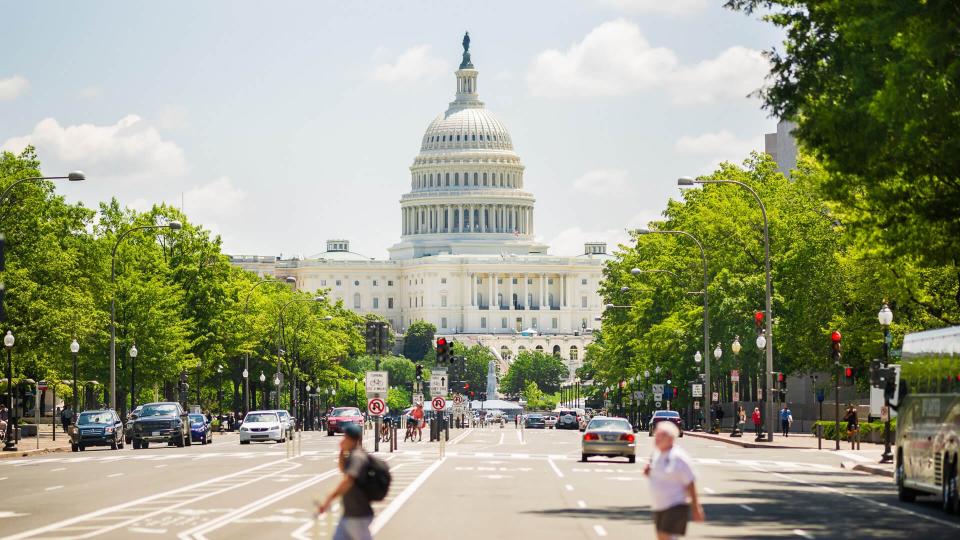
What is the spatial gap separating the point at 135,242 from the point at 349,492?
78.6 m

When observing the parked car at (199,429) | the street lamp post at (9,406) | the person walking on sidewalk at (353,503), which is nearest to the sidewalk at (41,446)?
the street lamp post at (9,406)

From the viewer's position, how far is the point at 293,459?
2109 inches

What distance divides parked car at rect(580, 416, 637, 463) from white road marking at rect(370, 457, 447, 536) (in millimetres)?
5256

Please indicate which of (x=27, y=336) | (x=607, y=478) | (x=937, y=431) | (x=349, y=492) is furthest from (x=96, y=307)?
(x=349, y=492)

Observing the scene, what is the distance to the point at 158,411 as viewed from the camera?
68.0 meters

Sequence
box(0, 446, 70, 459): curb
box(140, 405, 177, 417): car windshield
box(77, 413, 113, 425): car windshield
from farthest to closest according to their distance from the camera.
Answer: box(140, 405, 177, 417): car windshield, box(77, 413, 113, 425): car windshield, box(0, 446, 70, 459): curb

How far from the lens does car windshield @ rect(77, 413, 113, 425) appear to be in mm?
65250

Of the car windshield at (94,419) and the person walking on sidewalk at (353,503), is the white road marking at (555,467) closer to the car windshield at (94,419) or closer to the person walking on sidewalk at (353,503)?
the car windshield at (94,419)

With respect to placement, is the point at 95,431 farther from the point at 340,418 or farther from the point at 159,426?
the point at 340,418

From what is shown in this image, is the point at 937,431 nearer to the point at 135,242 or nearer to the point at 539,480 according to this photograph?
the point at 539,480

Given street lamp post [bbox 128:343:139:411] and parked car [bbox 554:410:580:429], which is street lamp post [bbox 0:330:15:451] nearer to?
street lamp post [bbox 128:343:139:411]

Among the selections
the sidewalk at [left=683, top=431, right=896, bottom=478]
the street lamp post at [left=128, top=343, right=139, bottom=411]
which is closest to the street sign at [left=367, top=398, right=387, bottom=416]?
the sidewalk at [left=683, top=431, right=896, bottom=478]

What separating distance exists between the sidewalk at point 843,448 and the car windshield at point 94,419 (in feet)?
80.0

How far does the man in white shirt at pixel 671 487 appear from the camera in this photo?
17.0 m
